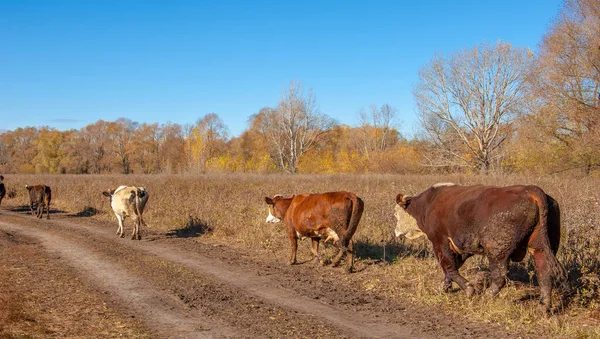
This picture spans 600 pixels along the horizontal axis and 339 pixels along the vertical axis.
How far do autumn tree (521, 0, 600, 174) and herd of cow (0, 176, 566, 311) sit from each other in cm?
1878

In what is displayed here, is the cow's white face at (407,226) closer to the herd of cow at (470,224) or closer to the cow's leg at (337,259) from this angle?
the herd of cow at (470,224)

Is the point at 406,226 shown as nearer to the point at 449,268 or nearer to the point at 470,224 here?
the point at 449,268

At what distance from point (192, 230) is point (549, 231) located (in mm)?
12352

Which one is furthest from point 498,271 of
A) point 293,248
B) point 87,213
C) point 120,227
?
point 87,213

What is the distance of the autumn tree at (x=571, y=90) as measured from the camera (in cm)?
2358

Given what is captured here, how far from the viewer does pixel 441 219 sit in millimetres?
7438

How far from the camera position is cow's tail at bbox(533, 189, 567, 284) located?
Result: 6012mm

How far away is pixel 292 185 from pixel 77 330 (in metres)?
20.1

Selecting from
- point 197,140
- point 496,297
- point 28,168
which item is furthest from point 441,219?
point 28,168

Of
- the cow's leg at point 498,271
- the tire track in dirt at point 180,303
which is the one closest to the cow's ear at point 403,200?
the cow's leg at point 498,271

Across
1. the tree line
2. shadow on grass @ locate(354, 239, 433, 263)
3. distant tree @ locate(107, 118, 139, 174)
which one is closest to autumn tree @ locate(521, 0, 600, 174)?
the tree line

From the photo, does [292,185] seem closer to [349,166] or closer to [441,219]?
[441,219]

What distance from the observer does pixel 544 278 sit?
6145mm

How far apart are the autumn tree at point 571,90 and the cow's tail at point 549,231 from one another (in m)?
19.8
